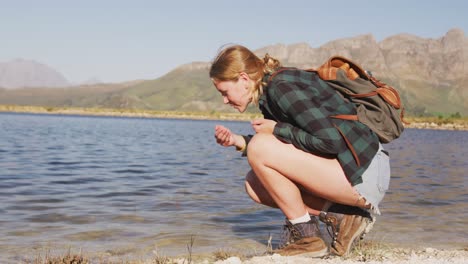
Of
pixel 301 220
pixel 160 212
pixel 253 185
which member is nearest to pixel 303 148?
pixel 301 220

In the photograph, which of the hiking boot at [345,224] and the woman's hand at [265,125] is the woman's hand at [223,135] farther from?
the hiking boot at [345,224]

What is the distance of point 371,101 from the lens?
14.1 ft

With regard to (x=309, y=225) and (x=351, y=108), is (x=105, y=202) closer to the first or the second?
(x=309, y=225)

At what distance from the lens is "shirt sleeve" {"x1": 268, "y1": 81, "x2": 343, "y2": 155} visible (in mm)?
4051

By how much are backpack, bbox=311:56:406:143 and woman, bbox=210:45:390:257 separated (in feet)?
0.25

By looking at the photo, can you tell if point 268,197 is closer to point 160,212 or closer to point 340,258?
point 340,258

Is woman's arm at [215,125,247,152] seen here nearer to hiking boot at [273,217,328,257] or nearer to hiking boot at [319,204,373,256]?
hiking boot at [273,217,328,257]

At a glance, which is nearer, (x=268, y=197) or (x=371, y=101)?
(x=371, y=101)

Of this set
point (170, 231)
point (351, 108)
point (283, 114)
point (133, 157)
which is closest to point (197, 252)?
point (170, 231)

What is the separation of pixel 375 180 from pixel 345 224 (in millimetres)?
495

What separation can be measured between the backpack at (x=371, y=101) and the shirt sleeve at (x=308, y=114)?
178 mm

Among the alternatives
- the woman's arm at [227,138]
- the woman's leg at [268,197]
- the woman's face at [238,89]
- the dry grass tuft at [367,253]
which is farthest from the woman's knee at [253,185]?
the dry grass tuft at [367,253]

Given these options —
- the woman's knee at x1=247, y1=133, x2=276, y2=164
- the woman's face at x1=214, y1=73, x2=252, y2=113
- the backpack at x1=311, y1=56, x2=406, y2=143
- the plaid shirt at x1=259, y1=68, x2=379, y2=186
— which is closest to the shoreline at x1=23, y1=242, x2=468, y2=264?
the plaid shirt at x1=259, y1=68, x2=379, y2=186

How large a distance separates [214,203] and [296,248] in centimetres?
419
